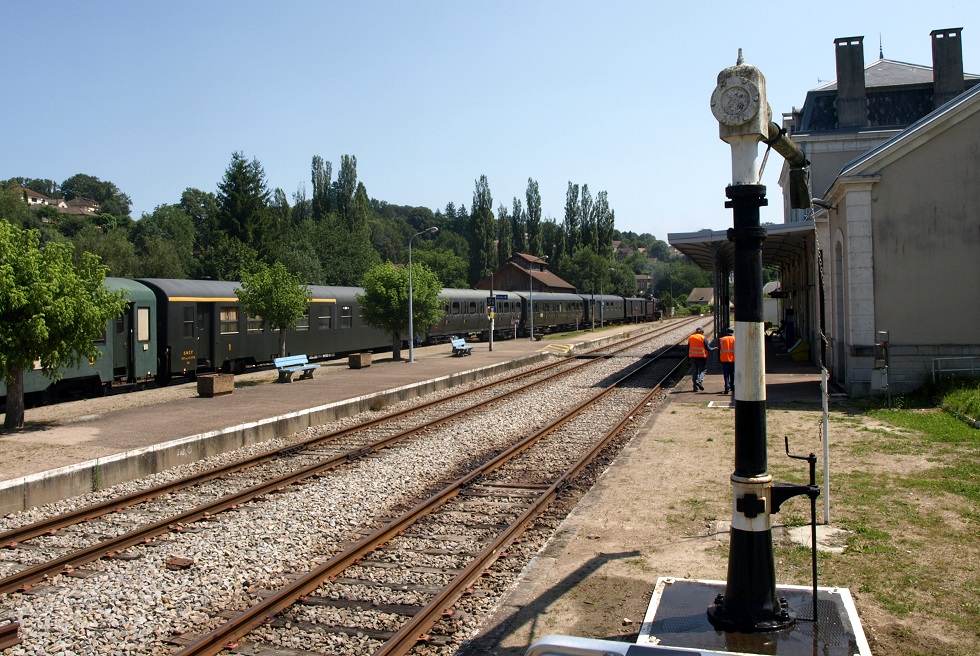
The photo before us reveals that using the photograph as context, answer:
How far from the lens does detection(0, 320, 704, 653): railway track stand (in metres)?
6.88

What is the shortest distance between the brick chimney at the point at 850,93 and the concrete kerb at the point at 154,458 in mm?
19872

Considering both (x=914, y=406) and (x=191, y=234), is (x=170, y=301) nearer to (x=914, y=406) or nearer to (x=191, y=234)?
(x=914, y=406)

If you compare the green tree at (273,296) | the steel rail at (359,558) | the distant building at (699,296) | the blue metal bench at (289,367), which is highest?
the distant building at (699,296)

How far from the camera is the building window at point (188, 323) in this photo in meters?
20.9

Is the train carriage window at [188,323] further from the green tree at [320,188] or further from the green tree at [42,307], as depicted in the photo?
the green tree at [320,188]

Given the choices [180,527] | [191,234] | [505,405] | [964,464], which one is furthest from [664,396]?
[191,234]

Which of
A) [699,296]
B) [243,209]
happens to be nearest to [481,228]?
[243,209]

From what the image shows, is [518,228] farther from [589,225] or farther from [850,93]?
[850,93]

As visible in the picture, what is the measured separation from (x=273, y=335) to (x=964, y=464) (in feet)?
67.4

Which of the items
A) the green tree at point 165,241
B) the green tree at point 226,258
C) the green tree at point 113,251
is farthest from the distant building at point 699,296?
the green tree at point 113,251

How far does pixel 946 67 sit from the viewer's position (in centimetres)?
2675

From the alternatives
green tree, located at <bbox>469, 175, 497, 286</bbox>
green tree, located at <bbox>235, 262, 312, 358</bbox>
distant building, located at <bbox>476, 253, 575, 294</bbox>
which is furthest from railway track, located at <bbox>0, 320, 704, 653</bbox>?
green tree, located at <bbox>469, 175, 497, 286</bbox>

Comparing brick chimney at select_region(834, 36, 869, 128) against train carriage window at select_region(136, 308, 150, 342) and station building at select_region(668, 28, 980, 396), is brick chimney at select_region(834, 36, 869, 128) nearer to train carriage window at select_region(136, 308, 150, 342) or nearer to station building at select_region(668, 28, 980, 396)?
station building at select_region(668, 28, 980, 396)

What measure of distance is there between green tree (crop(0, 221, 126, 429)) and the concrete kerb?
2.97 meters
